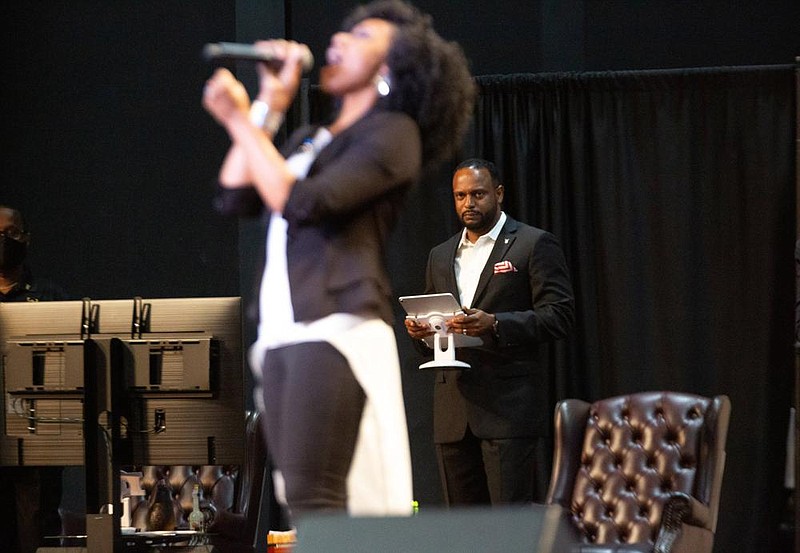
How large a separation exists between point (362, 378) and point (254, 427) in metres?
2.66

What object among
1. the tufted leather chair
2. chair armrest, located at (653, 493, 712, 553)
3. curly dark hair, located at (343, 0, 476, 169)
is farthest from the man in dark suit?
curly dark hair, located at (343, 0, 476, 169)

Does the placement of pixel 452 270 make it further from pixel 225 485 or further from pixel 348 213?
pixel 348 213

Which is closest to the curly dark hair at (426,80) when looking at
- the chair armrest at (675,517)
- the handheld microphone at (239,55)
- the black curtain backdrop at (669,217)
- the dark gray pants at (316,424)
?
the handheld microphone at (239,55)

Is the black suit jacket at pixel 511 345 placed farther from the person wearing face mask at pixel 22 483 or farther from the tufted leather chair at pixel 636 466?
the person wearing face mask at pixel 22 483

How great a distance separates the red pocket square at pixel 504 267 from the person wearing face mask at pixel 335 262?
8.43 feet

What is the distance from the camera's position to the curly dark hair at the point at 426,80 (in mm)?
1778

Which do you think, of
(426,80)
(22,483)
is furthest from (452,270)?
(426,80)

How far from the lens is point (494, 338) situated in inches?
164

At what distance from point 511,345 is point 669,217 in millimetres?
1757

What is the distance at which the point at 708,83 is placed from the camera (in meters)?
5.52

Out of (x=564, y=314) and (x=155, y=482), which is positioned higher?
(x=564, y=314)

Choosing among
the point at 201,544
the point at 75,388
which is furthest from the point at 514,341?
the point at 75,388

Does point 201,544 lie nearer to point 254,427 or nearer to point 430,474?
point 254,427

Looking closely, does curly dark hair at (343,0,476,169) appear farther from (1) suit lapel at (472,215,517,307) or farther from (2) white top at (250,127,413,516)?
(1) suit lapel at (472,215,517,307)
